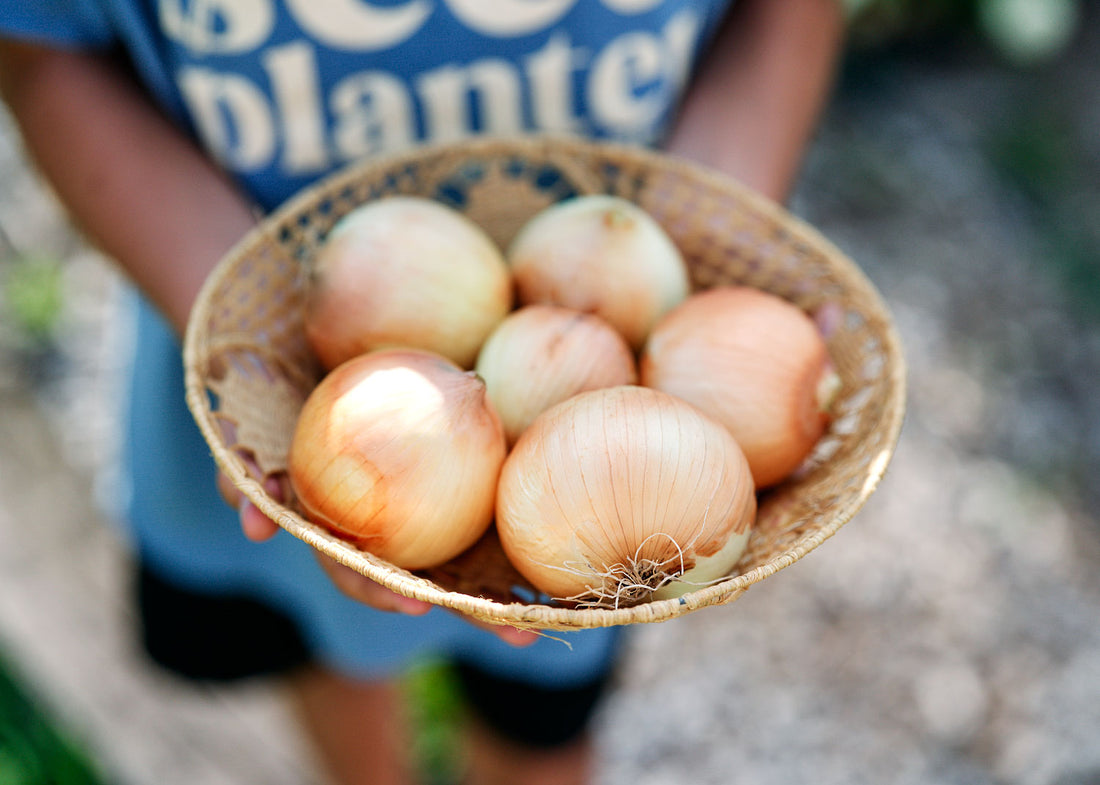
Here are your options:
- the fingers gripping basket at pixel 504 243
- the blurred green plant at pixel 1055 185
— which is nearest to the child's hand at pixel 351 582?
the fingers gripping basket at pixel 504 243

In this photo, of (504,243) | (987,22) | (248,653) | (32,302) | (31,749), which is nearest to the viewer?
(504,243)

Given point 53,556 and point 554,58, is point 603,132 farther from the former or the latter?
point 53,556

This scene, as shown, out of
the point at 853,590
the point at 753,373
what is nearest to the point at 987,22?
the point at 853,590

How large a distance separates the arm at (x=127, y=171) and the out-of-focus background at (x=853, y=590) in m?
0.41

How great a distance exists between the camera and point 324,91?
0.95 metres

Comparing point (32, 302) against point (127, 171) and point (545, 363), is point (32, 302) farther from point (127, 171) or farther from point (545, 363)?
point (545, 363)

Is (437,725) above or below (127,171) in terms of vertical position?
below

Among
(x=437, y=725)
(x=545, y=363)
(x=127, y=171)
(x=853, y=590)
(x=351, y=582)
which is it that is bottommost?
(x=437, y=725)

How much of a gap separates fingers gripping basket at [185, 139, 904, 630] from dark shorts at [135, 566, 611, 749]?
525mm

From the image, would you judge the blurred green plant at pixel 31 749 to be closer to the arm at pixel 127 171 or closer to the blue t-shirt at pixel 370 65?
the arm at pixel 127 171

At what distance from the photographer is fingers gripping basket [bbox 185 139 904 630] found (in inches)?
28.1

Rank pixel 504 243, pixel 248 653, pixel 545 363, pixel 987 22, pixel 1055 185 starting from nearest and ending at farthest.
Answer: pixel 545 363 → pixel 504 243 → pixel 248 653 → pixel 1055 185 → pixel 987 22

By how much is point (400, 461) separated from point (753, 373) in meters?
0.35

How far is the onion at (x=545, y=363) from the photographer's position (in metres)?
0.83
